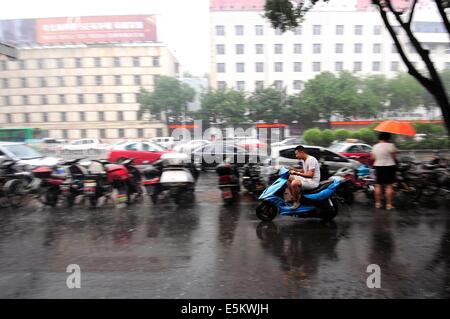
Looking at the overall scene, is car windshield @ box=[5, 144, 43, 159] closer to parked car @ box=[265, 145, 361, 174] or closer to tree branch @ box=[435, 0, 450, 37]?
parked car @ box=[265, 145, 361, 174]

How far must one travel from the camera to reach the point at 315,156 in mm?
9164

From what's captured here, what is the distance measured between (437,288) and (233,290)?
2328 mm

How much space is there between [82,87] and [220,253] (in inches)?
1707

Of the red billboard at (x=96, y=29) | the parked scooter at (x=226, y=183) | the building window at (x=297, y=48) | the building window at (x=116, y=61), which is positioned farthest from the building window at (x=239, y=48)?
the parked scooter at (x=226, y=183)

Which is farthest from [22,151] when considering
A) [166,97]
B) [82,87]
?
[82,87]

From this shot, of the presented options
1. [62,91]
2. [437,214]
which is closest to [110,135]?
[62,91]

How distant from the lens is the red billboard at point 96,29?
4241cm

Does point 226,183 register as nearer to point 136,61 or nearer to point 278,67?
point 136,61

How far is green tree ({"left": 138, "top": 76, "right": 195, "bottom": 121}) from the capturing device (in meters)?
34.7

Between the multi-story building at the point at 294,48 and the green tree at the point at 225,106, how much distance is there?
1599 cm

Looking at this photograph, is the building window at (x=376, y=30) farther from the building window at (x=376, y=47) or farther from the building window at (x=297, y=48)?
the building window at (x=297, y=48)

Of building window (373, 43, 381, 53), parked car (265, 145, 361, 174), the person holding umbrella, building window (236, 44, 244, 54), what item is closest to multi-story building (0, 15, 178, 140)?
building window (236, 44, 244, 54)

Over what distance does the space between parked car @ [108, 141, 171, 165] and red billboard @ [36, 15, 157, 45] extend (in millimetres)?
34318

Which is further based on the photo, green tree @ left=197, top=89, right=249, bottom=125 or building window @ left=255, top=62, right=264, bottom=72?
building window @ left=255, top=62, right=264, bottom=72
